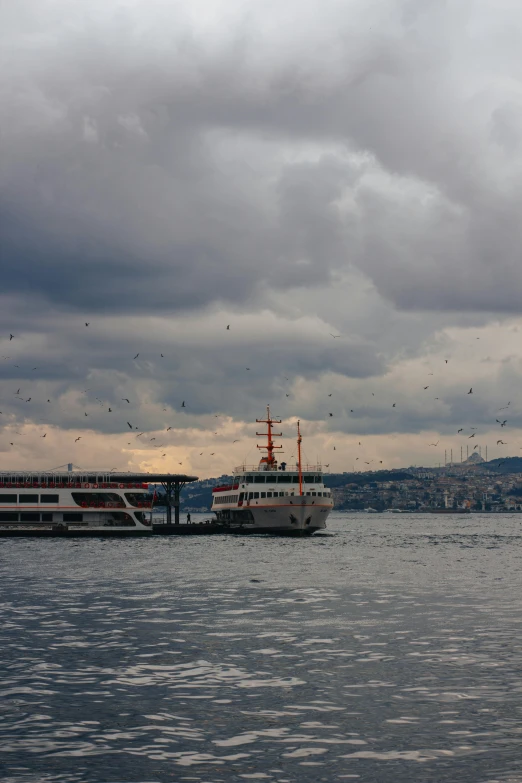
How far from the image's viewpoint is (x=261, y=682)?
90.2 feet

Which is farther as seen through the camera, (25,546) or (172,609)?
(25,546)

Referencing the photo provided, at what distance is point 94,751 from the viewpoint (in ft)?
67.1

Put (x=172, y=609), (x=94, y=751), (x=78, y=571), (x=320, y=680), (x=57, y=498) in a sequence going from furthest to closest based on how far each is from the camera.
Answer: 1. (x=57, y=498)
2. (x=78, y=571)
3. (x=172, y=609)
4. (x=320, y=680)
5. (x=94, y=751)

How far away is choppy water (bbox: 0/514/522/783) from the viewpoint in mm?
19719

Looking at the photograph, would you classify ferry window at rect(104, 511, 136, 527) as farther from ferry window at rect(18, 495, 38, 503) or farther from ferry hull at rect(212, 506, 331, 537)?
ferry hull at rect(212, 506, 331, 537)

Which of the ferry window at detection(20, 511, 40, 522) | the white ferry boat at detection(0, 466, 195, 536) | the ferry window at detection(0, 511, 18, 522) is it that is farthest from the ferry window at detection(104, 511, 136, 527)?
the ferry window at detection(0, 511, 18, 522)

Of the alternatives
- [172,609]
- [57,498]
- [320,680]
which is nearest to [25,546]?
[57,498]

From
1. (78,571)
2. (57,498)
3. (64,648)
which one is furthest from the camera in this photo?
(57,498)

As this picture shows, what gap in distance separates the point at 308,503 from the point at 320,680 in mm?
97649

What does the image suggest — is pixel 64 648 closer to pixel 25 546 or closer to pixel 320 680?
pixel 320 680

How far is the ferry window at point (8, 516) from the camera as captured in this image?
11968 centimetres

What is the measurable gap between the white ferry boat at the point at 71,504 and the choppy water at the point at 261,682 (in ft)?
213

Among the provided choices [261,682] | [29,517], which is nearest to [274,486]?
[29,517]

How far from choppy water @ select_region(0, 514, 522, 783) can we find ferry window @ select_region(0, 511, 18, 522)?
65817 millimetres
